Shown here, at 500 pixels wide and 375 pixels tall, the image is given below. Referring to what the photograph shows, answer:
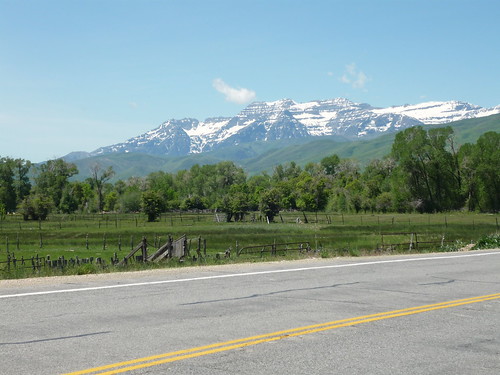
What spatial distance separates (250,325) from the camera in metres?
9.95

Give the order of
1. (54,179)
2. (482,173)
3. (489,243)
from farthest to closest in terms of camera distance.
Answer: (54,179) → (482,173) → (489,243)

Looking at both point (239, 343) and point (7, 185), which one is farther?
point (7, 185)

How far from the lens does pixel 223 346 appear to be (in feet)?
27.9

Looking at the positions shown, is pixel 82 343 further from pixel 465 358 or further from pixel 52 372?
pixel 465 358

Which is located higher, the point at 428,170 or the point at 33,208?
Answer: the point at 428,170

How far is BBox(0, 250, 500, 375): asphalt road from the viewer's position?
7703 millimetres

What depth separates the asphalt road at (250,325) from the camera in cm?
770

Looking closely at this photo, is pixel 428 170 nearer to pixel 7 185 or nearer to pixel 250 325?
pixel 7 185

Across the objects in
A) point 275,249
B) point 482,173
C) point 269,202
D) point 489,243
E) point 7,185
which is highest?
point 7,185

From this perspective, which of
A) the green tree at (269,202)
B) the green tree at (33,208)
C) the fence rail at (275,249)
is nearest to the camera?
the fence rail at (275,249)

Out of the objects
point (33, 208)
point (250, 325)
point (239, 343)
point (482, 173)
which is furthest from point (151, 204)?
point (239, 343)

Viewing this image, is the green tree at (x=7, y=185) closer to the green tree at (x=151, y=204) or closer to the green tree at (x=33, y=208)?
the green tree at (x=33, y=208)

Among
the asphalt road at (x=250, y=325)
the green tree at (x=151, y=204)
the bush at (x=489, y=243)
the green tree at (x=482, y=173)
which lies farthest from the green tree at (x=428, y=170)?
the asphalt road at (x=250, y=325)

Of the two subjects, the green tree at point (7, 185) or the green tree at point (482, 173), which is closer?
the green tree at point (482, 173)
